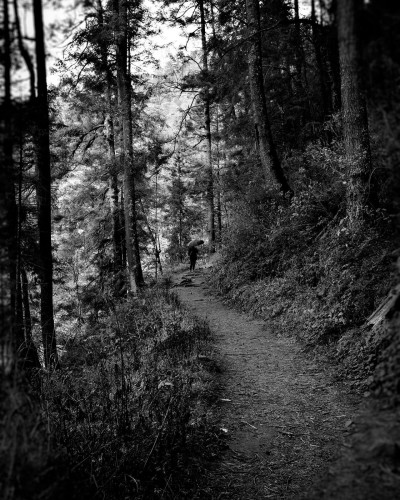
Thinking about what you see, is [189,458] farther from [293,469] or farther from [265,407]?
[265,407]

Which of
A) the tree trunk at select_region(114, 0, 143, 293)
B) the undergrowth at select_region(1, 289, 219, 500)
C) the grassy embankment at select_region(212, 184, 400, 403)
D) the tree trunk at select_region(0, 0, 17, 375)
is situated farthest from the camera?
the tree trunk at select_region(114, 0, 143, 293)

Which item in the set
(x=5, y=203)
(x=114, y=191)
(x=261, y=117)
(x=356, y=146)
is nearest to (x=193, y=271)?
(x=114, y=191)

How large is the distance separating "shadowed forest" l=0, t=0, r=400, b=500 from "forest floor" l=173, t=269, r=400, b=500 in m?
0.02

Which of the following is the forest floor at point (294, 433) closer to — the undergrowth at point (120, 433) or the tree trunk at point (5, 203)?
the undergrowth at point (120, 433)

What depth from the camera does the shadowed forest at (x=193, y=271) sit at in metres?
2.18

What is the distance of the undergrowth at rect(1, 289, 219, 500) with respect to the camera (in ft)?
6.41

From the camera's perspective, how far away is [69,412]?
14.4 ft

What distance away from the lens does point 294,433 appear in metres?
4.65

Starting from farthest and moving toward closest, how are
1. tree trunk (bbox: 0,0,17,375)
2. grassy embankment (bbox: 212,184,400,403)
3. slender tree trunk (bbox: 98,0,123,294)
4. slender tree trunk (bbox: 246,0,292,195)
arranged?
slender tree trunk (bbox: 98,0,123,294), slender tree trunk (bbox: 246,0,292,195), grassy embankment (bbox: 212,184,400,403), tree trunk (bbox: 0,0,17,375)

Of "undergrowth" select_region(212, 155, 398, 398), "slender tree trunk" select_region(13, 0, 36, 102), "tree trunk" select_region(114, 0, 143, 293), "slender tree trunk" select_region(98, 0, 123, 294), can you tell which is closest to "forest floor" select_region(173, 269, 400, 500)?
"undergrowth" select_region(212, 155, 398, 398)

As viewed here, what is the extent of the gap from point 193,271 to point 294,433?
16439 mm

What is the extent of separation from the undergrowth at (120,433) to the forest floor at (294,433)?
32 cm

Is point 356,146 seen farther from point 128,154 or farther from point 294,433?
point 128,154

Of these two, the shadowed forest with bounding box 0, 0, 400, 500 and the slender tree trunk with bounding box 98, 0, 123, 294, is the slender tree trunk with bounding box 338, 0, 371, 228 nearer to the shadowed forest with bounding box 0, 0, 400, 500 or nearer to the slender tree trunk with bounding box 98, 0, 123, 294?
the shadowed forest with bounding box 0, 0, 400, 500
